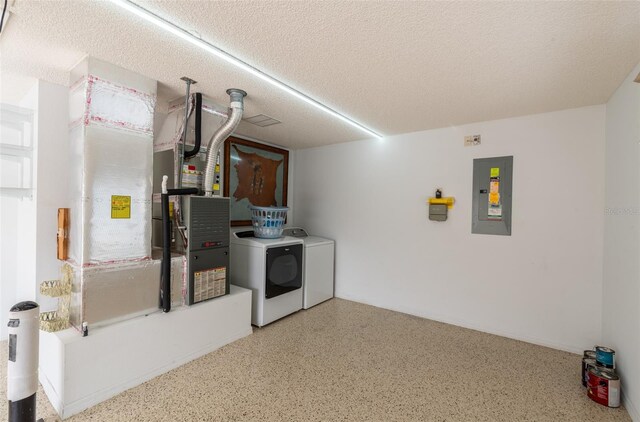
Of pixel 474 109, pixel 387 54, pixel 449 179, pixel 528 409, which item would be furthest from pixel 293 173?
pixel 528 409

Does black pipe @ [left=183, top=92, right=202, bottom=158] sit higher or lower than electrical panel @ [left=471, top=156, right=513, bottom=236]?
higher

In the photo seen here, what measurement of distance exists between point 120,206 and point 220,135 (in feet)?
3.20

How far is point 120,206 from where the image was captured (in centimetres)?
204

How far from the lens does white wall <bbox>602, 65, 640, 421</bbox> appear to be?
1839mm

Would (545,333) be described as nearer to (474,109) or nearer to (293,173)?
(474,109)

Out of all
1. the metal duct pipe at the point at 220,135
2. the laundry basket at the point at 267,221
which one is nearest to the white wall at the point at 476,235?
the laundry basket at the point at 267,221

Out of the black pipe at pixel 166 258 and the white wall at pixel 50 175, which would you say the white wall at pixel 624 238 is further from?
the white wall at pixel 50 175

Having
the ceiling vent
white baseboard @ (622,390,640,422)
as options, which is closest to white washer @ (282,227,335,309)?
the ceiling vent

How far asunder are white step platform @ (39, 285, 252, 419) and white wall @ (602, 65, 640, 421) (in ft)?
9.82

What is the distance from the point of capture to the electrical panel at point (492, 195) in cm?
294

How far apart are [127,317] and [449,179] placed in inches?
131

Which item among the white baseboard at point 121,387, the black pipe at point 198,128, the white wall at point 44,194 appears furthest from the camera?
the black pipe at point 198,128

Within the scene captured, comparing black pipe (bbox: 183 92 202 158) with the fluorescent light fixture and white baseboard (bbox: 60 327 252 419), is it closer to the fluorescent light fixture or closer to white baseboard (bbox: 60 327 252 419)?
the fluorescent light fixture

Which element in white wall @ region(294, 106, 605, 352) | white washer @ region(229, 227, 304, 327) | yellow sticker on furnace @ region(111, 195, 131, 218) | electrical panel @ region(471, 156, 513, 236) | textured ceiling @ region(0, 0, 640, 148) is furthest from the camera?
white washer @ region(229, 227, 304, 327)
